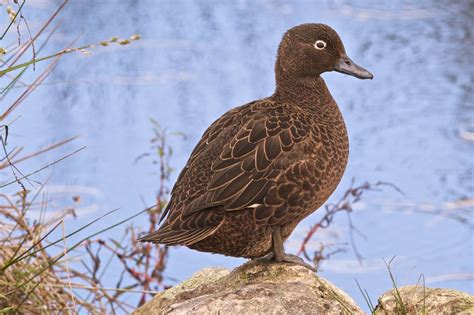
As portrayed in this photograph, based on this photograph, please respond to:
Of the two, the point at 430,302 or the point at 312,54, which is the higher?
the point at 312,54

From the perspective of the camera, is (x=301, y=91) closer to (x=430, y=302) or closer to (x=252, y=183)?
(x=252, y=183)

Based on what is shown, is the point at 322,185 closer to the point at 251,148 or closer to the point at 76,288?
the point at 251,148

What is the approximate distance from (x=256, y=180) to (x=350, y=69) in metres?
0.95

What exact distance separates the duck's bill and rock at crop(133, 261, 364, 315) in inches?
42.4

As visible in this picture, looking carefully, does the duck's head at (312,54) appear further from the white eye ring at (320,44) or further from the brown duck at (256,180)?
the brown duck at (256,180)

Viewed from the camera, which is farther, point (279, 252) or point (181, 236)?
point (279, 252)

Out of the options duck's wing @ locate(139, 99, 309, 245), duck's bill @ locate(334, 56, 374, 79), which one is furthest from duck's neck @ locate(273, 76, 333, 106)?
duck's wing @ locate(139, 99, 309, 245)

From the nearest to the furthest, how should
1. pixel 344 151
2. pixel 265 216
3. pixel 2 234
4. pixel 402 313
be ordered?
pixel 402 313 < pixel 265 216 < pixel 344 151 < pixel 2 234

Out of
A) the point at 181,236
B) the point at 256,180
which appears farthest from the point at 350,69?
the point at 181,236

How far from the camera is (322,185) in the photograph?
15.3 feet

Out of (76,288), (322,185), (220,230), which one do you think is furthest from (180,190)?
(76,288)

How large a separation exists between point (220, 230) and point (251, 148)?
0.41 m

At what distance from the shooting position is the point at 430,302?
4.51 metres

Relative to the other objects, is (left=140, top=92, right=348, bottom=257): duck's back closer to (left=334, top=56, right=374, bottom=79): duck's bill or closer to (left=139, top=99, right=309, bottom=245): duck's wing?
(left=139, top=99, right=309, bottom=245): duck's wing
